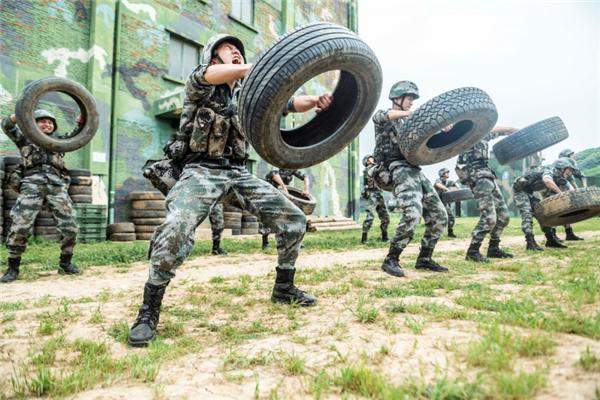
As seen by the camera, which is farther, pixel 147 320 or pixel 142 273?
pixel 142 273

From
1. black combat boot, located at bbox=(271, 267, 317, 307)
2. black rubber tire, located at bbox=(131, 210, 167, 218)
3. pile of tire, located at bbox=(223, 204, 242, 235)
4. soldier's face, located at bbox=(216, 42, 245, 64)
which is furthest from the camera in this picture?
pile of tire, located at bbox=(223, 204, 242, 235)

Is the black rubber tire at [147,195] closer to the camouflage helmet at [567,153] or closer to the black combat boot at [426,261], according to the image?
the black combat boot at [426,261]

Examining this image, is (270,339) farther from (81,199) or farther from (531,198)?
(81,199)

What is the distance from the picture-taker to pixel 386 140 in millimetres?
4980

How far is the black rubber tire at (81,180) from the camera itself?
9125 mm

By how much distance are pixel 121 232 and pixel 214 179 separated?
800 centimetres

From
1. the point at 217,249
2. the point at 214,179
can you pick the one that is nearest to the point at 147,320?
the point at 214,179

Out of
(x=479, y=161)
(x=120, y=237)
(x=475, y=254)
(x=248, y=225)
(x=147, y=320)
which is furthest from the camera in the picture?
(x=248, y=225)

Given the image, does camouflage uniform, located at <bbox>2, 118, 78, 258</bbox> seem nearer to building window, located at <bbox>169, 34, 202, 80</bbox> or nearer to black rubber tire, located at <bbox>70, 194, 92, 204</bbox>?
black rubber tire, located at <bbox>70, 194, 92, 204</bbox>

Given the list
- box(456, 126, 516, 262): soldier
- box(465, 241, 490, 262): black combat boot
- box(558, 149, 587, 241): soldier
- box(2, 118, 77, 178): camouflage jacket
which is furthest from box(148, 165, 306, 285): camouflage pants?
box(558, 149, 587, 241): soldier

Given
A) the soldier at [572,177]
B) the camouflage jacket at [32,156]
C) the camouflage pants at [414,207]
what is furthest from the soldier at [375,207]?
the camouflage jacket at [32,156]

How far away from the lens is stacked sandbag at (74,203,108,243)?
9.09 metres

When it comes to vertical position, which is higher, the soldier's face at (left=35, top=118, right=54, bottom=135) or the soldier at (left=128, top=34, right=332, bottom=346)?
the soldier's face at (left=35, top=118, right=54, bottom=135)

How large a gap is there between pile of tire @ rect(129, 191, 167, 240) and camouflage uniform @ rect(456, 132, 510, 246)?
7.63 metres
